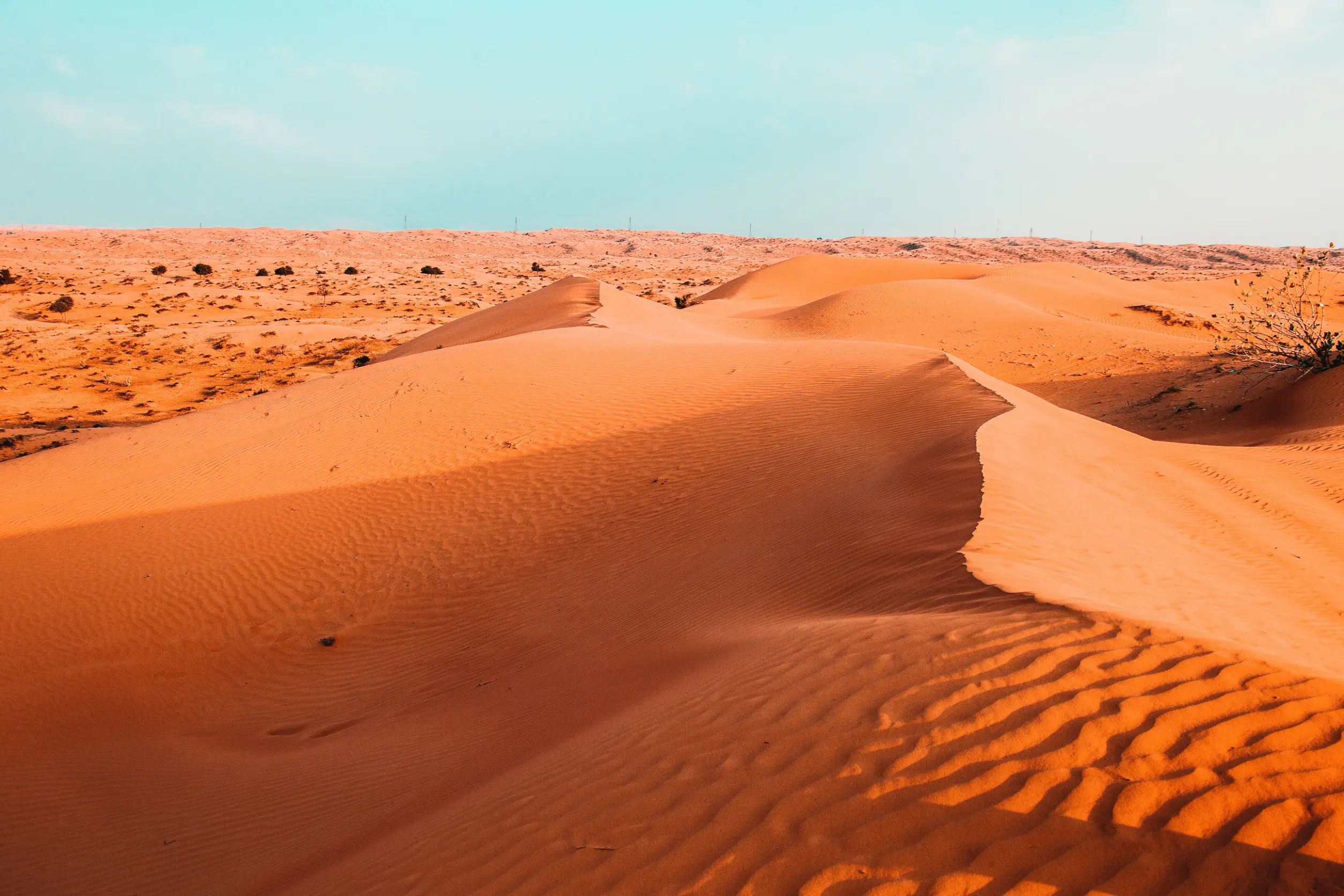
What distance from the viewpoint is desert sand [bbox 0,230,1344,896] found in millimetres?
2680

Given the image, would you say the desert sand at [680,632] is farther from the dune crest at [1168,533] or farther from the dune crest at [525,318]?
the dune crest at [525,318]

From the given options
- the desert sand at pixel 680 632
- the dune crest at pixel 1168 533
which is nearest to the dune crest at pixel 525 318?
the desert sand at pixel 680 632

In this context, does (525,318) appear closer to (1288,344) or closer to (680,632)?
(1288,344)

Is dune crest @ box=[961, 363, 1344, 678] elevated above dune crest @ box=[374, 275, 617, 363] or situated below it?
below

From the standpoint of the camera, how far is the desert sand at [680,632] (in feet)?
8.79

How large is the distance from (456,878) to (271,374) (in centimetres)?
2129

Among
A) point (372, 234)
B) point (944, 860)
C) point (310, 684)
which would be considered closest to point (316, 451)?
point (310, 684)

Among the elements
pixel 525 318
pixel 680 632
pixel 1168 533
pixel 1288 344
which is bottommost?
pixel 680 632

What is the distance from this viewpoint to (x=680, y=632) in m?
5.70

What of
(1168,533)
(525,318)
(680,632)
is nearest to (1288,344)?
(1168,533)

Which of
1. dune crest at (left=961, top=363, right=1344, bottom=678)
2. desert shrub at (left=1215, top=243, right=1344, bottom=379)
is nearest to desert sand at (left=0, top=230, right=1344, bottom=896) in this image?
dune crest at (left=961, top=363, right=1344, bottom=678)

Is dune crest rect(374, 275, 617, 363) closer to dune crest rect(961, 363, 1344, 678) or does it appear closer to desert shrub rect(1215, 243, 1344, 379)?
dune crest rect(961, 363, 1344, 678)

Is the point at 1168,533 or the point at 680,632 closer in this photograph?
the point at 680,632

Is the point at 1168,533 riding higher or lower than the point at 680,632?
higher
